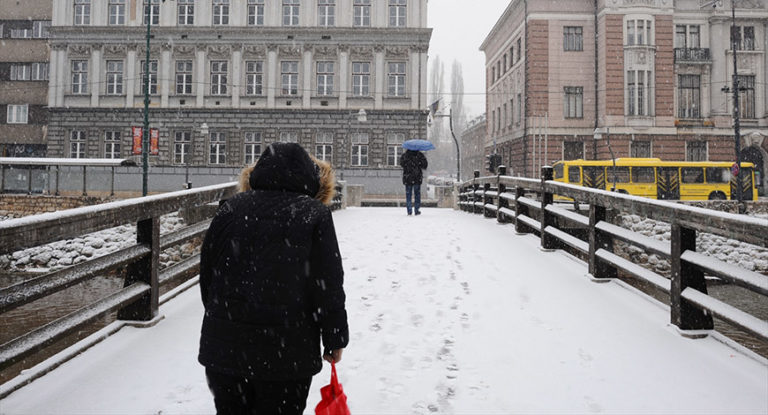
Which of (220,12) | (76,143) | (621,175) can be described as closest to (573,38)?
(621,175)

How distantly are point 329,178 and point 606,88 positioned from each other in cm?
3717

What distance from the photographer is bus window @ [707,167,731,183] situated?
3023 cm

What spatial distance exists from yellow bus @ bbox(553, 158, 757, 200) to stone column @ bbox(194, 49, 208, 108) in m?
22.4

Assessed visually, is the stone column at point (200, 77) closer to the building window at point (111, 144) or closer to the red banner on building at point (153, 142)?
the red banner on building at point (153, 142)

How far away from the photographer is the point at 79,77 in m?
37.4

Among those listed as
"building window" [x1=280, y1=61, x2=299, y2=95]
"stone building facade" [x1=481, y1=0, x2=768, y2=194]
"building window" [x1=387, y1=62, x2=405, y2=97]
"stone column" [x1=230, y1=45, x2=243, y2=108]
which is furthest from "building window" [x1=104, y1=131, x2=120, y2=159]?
"stone building facade" [x1=481, y1=0, x2=768, y2=194]

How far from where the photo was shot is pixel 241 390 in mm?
2303

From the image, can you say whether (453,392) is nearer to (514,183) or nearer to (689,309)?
(689,309)

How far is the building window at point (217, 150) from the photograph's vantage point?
3644 centimetres

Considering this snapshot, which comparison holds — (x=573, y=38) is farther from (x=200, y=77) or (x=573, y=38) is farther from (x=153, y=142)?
(x=153, y=142)

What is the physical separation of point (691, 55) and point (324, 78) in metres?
23.9

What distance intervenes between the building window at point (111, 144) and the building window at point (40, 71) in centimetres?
992

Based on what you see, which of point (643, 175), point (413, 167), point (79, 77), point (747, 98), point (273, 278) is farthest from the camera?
point (747, 98)

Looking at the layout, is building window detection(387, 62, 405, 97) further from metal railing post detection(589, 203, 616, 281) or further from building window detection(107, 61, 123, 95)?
metal railing post detection(589, 203, 616, 281)
